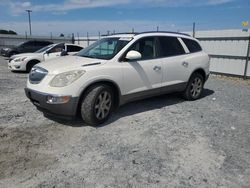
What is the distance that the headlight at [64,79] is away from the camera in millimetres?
4284

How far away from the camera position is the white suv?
4332 millimetres

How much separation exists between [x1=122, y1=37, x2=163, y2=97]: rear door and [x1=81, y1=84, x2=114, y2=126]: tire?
1.53 ft

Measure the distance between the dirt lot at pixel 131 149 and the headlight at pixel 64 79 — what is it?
847 millimetres

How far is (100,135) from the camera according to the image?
432cm

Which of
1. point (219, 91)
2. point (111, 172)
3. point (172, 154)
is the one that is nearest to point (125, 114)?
point (172, 154)

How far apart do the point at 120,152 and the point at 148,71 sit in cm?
222

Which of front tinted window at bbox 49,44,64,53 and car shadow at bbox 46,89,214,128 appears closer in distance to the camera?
car shadow at bbox 46,89,214,128

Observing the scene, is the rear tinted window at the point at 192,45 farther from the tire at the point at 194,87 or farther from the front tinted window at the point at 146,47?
the front tinted window at the point at 146,47

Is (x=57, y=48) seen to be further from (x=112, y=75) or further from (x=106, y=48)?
(x=112, y=75)

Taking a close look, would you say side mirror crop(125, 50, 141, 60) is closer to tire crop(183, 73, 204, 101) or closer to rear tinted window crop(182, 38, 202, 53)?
rear tinted window crop(182, 38, 202, 53)

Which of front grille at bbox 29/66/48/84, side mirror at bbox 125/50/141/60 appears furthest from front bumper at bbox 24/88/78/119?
side mirror at bbox 125/50/141/60

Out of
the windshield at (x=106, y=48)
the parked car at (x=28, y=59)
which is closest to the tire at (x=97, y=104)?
the windshield at (x=106, y=48)

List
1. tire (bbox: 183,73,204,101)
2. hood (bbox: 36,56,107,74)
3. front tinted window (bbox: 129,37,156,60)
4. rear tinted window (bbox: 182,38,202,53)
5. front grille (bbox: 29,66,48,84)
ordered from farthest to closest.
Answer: tire (bbox: 183,73,204,101) < rear tinted window (bbox: 182,38,202,53) < front tinted window (bbox: 129,37,156,60) < front grille (bbox: 29,66,48,84) < hood (bbox: 36,56,107,74)

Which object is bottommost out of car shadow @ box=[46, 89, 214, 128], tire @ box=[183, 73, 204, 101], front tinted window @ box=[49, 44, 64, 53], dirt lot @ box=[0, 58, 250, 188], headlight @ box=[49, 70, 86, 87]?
dirt lot @ box=[0, 58, 250, 188]
